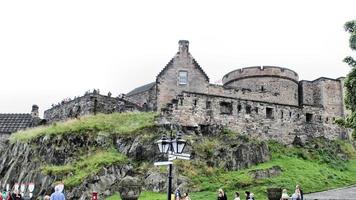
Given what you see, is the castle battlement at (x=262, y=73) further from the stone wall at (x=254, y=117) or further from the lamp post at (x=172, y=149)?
the lamp post at (x=172, y=149)

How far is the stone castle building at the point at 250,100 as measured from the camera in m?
38.4

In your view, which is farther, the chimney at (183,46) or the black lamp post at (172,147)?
the chimney at (183,46)

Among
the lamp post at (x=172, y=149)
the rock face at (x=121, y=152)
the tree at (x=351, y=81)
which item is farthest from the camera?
the rock face at (x=121, y=152)

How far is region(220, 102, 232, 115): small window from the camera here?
3931cm

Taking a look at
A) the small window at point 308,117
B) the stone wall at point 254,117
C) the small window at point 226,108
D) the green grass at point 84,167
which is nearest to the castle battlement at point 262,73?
the stone wall at point 254,117

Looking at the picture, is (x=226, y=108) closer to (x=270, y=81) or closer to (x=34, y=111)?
(x=270, y=81)

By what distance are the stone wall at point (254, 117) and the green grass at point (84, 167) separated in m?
4.92

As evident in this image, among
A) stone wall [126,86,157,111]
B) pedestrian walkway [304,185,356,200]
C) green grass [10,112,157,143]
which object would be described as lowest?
pedestrian walkway [304,185,356,200]

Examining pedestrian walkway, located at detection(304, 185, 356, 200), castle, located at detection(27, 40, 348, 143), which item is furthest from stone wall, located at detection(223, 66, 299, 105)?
pedestrian walkway, located at detection(304, 185, 356, 200)

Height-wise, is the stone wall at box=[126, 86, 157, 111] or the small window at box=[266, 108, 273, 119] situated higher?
the stone wall at box=[126, 86, 157, 111]

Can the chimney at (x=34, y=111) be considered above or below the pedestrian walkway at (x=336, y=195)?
above

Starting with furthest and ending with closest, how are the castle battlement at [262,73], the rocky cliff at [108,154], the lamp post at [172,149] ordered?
the castle battlement at [262,73] < the rocky cliff at [108,154] < the lamp post at [172,149]

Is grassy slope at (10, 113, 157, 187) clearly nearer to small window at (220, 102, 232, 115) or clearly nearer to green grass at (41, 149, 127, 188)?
green grass at (41, 149, 127, 188)

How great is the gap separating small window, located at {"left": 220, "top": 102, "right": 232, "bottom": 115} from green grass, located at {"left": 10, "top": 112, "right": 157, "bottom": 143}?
5.07 m
